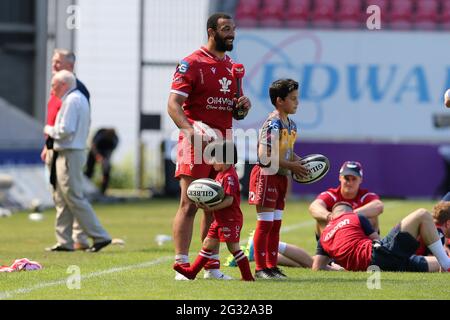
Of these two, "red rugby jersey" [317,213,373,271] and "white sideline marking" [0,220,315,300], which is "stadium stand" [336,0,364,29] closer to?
"white sideline marking" [0,220,315,300]

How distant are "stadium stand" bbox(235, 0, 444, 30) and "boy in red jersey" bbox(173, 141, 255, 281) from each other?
1973 centimetres

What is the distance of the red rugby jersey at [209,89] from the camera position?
34.3ft

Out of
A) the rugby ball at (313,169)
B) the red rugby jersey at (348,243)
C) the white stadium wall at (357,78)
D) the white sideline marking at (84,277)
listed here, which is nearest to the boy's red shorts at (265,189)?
the rugby ball at (313,169)

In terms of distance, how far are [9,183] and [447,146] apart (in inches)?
418

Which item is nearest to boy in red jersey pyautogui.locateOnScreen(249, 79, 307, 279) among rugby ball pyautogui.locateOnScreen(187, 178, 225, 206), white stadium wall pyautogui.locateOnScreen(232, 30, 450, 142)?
rugby ball pyautogui.locateOnScreen(187, 178, 225, 206)

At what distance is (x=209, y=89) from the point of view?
34.4ft

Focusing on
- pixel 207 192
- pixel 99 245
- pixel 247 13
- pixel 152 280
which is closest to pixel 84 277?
pixel 152 280

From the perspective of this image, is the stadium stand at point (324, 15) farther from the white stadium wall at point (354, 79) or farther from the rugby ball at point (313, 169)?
the rugby ball at point (313, 169)

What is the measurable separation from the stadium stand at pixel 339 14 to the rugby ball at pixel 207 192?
20020mm

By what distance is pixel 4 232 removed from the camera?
56.5 ft

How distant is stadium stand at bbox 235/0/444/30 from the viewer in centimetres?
2995
